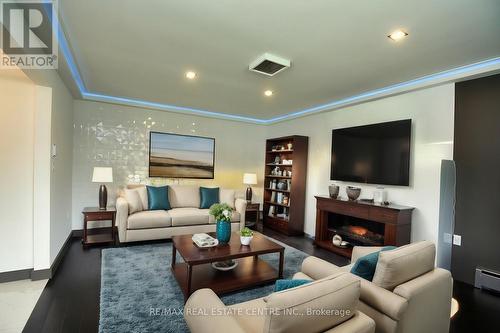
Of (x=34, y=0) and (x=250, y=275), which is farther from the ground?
(x=34, y=0)

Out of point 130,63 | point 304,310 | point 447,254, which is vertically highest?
point 130,63

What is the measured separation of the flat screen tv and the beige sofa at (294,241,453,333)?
1.95 meters

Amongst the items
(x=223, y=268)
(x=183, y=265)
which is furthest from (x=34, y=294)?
(x=223, y=268)

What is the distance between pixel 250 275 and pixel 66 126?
3.51 m

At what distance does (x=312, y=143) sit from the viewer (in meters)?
5.12

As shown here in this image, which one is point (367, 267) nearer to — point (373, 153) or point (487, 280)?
point (487, 280)

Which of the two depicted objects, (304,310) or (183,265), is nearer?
(304,310)

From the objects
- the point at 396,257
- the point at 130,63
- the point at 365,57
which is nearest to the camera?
the point at 396,257

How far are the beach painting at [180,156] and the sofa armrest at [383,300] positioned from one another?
177 inches

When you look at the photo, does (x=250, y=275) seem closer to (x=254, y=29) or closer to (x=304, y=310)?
(x=304, y=310)

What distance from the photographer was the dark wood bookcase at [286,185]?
504 cm

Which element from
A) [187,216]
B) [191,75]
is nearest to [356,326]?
[191,75]

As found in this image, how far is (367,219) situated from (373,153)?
1.01 metres

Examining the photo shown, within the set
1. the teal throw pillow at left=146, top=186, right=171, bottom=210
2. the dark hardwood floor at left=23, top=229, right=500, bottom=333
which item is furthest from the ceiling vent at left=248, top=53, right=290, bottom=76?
the dark hardwood floor at left=23, top=229, right=500, bottom=333
